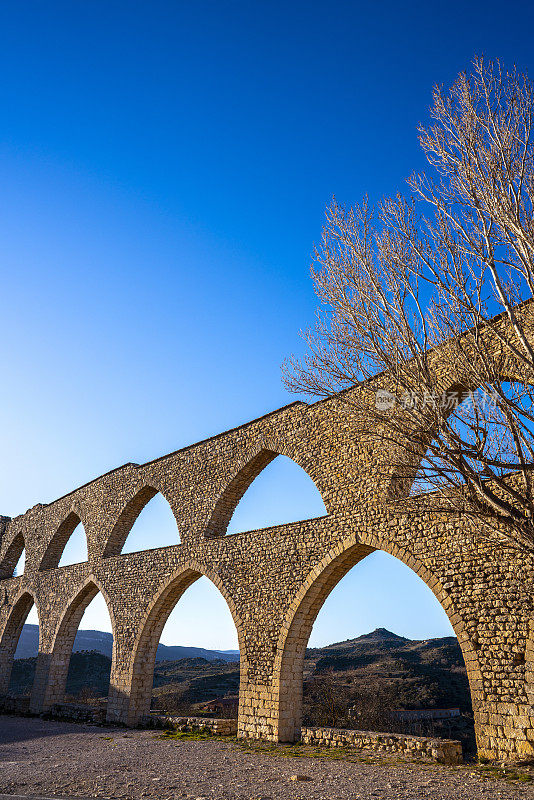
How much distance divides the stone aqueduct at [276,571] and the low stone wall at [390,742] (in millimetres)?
423

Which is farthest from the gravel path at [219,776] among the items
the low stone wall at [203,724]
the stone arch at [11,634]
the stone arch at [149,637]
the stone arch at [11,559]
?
the stone arch at [11,559]

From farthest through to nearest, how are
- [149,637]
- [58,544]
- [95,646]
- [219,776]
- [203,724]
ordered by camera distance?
[95,646] < [58,544] < [149,637] < [203,724] < [219,776]

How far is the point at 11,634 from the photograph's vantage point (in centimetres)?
1994

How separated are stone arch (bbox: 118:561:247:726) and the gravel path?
3.59 metres

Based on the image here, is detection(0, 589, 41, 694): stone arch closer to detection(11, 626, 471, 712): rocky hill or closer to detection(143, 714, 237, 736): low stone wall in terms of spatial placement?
detection(11, 626, 471, 712): rocky hill

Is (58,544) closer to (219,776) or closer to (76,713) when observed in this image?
(76,713)

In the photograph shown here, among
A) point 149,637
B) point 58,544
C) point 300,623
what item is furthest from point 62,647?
point 300,623

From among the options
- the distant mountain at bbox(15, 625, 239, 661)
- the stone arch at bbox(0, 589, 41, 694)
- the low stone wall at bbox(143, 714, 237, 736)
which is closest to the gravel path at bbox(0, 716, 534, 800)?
the low stone wall at bbox(143, 714, 237, 736)

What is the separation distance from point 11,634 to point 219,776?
1720 centimetres

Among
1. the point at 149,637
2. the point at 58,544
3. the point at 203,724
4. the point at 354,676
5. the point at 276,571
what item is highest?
the point at 58,544

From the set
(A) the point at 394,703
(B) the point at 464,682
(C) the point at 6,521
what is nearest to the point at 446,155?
(A) the point at 394,703

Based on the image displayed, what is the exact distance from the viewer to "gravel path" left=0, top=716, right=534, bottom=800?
5.02m

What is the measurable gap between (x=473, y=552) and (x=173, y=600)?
307 inches

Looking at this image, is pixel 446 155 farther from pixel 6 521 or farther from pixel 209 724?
pixel 6 521
